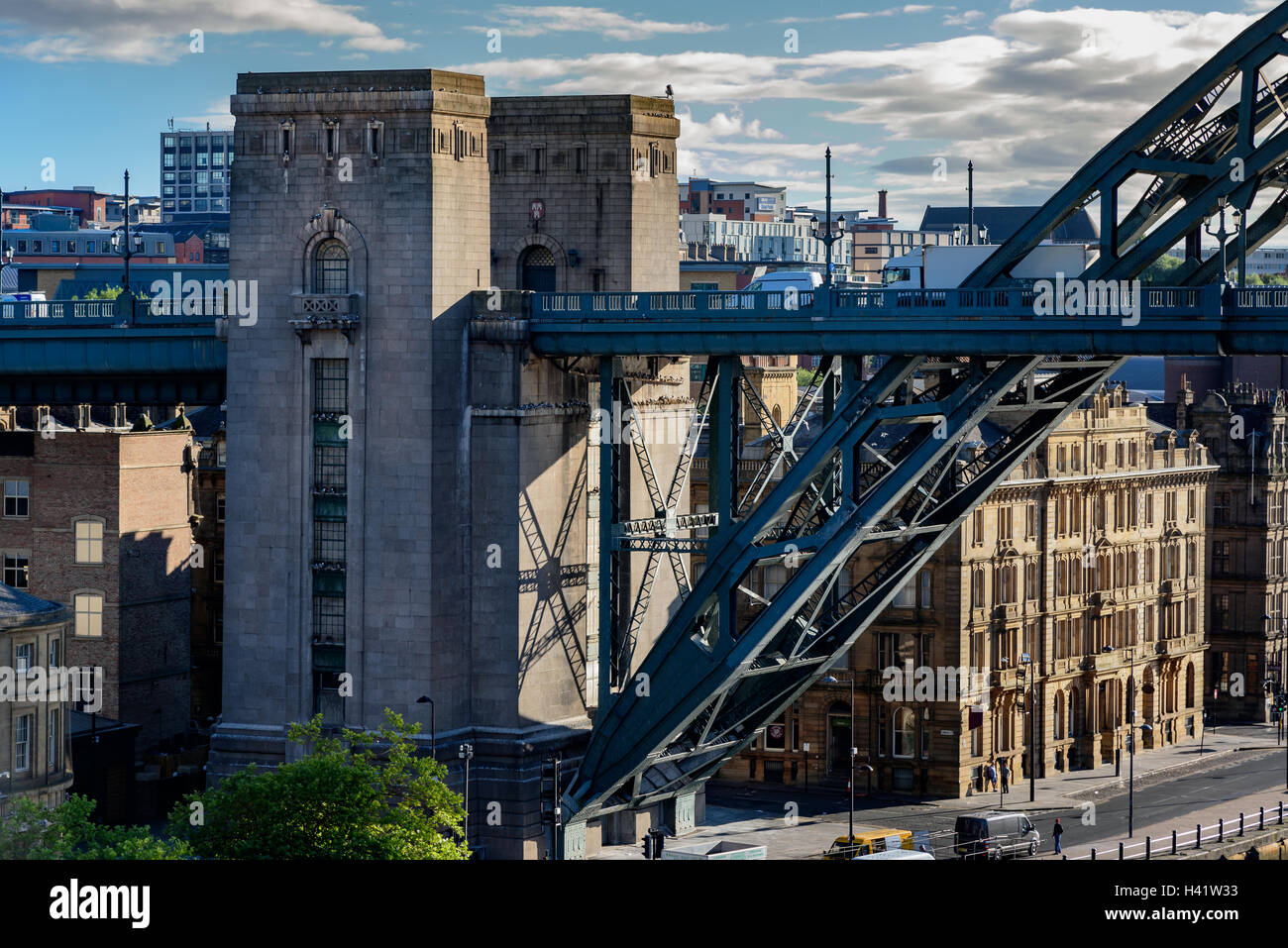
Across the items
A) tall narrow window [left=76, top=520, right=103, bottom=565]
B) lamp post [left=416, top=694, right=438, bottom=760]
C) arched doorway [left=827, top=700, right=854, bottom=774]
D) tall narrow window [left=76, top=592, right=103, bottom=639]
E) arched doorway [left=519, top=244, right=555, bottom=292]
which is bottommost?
arched doorway [left=827, top=700, right=854, bottom=774]

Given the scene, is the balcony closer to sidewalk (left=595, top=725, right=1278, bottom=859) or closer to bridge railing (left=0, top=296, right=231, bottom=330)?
bridge railing (left=0, top=296, right=231, bottom=330)

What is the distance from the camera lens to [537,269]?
75.0 m

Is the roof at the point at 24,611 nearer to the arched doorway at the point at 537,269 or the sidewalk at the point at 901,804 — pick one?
the arched doorway at the point at 537,269

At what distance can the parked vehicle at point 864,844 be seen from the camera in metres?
74.2

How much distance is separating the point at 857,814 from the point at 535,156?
30178 millimetres

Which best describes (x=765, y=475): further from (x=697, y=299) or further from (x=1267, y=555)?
Result: (x=1267, y=555)

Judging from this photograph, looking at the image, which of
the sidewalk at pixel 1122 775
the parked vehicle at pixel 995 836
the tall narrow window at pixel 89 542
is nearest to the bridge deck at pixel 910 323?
the parked vehicle at pixel 995 836

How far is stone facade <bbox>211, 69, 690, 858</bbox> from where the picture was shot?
65500 millimetres

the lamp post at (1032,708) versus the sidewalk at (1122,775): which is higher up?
the lamp post at (1032,708)

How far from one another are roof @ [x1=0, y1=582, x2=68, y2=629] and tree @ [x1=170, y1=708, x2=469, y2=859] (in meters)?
12.7

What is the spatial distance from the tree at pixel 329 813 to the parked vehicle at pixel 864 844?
18.2 meters

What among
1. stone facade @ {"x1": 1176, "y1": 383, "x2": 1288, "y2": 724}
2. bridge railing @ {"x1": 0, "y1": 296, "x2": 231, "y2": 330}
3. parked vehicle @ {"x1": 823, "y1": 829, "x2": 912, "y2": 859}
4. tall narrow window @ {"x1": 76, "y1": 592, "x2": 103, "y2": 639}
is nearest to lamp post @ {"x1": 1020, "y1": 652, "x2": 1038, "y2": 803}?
parked vehicle @ {"x1": 823, "y1": 829, "x2": 912, "y2": 859}

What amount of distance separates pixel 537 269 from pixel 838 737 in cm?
2940
